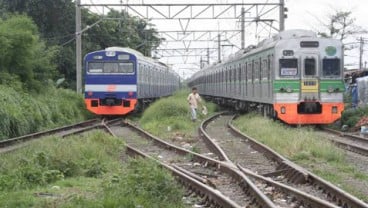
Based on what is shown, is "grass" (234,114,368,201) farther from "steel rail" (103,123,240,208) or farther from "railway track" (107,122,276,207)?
"steel rail" (103,123,240,208)

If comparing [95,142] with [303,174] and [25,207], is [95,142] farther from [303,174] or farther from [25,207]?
[25,207]

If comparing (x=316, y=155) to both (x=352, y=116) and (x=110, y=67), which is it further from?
(x=110, y=67)

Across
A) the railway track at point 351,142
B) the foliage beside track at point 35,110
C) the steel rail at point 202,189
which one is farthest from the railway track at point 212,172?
the railway track at point 351,142

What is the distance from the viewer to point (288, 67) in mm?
22000

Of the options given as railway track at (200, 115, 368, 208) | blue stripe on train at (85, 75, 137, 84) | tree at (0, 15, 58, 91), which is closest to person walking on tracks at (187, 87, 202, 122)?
blue stripe on train at (85, 75, 137, 84)

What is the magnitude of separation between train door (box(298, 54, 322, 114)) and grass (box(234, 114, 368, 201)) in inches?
115

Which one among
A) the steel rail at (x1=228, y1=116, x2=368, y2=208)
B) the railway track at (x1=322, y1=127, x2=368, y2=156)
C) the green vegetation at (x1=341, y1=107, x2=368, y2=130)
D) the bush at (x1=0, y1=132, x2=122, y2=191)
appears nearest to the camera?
the steel rail at (x1=228, y1=116, x2=368, y2=208)

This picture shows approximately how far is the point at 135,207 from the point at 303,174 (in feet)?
13.0

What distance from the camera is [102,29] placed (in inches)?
2058

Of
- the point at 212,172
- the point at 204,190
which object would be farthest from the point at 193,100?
the point at 204,190

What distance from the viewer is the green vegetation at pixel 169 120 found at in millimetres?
22812

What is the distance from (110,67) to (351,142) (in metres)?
14.2

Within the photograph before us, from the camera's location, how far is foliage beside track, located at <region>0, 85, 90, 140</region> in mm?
20484

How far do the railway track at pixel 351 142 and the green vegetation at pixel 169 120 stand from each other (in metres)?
4.87
